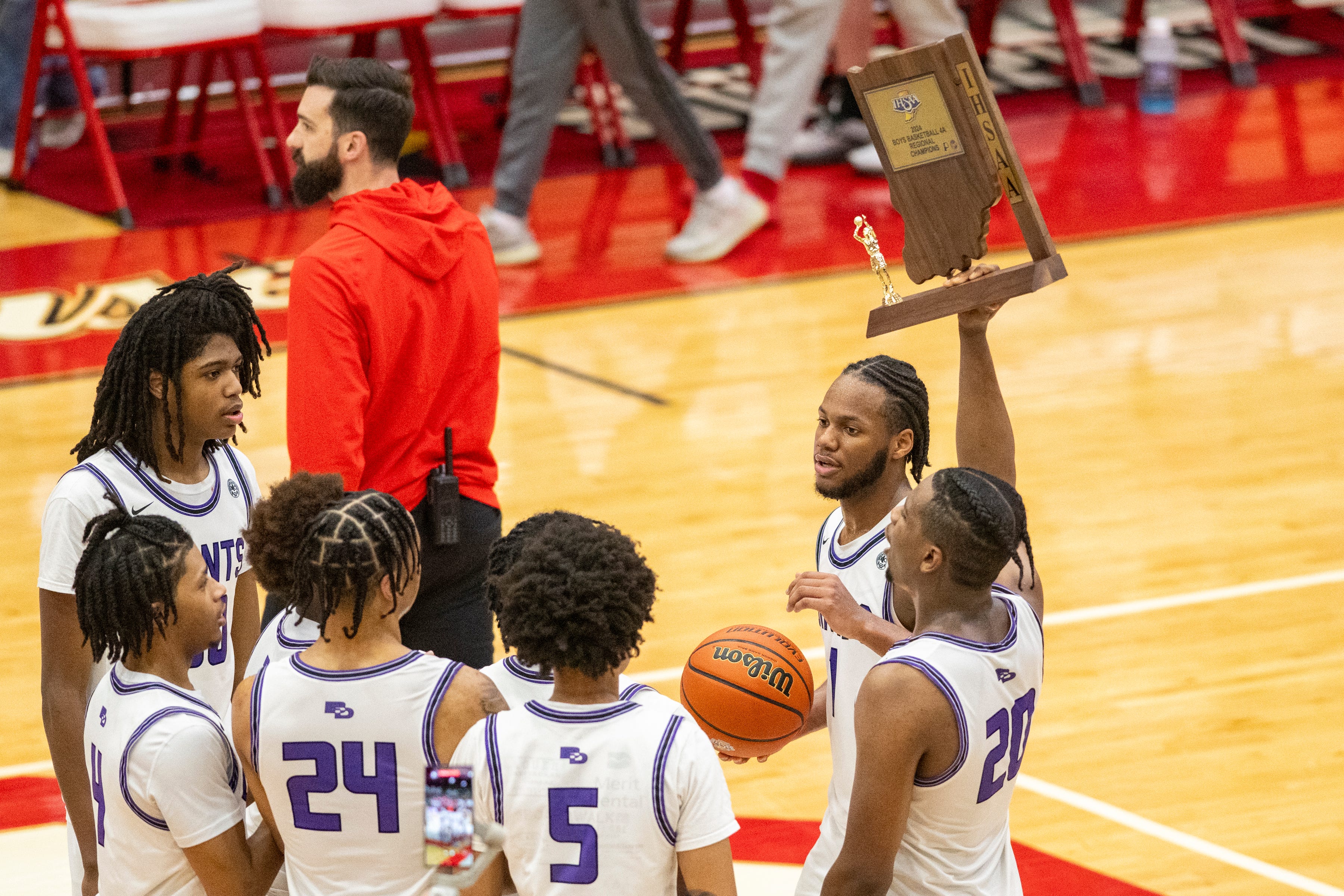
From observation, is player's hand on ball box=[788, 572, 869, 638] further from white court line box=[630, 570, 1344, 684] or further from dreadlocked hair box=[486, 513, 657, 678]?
white court line box=[630, 570, 1344, 684]

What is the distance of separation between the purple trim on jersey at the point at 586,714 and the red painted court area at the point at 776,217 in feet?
16.6

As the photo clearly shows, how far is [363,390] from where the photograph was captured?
3.23m

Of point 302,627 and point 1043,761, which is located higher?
point 302,627

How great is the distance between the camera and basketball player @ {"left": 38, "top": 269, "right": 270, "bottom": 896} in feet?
9.23

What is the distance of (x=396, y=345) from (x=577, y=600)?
1.18 metres

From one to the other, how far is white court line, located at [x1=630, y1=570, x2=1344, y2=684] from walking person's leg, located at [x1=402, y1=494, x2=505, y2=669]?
162 centimetres

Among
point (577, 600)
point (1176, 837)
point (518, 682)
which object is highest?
point (577, 600)

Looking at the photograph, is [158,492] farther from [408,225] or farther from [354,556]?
[408,225]

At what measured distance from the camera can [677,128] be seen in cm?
773

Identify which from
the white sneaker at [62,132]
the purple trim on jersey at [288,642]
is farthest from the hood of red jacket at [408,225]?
the white sneaker at [62,132]

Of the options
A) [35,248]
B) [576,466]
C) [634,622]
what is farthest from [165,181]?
[634,622]

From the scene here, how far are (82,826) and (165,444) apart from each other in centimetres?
67

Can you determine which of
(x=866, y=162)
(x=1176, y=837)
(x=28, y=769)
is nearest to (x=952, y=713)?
(x=1176, y=837)

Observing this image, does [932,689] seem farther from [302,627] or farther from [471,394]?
[471,394]
